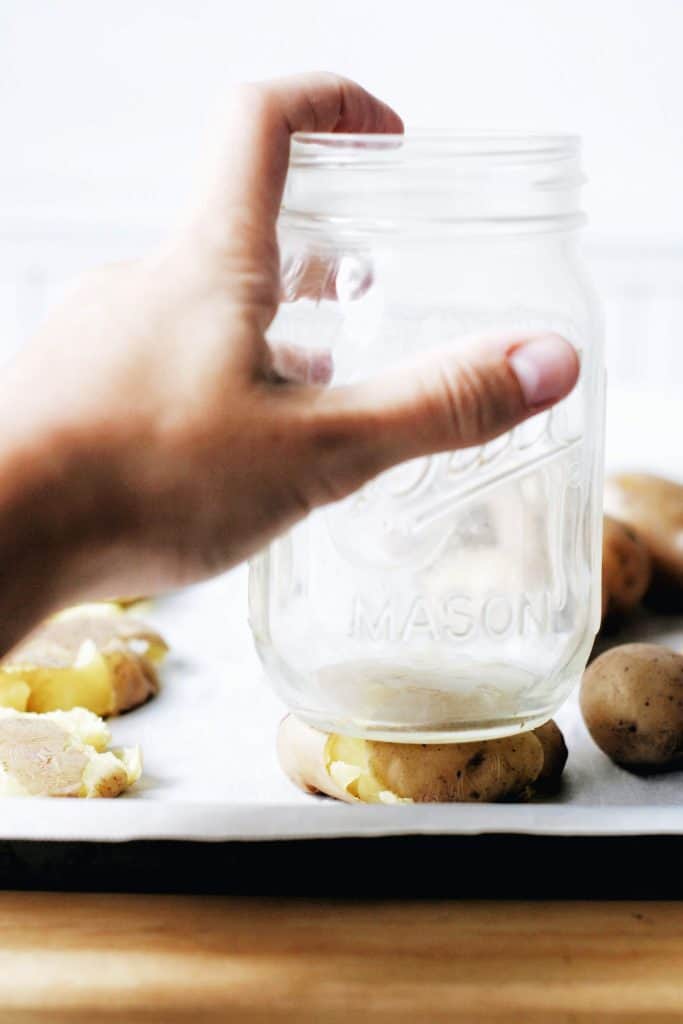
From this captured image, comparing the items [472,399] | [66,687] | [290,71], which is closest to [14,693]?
[66,687]

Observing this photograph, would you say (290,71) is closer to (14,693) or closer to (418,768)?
(14,693)

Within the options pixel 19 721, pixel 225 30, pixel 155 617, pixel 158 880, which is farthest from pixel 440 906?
pixel 225 30

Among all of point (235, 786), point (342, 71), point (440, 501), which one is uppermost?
point (342, 71)

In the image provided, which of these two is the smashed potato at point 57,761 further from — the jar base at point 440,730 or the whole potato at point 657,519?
the whole potato at point 657,519

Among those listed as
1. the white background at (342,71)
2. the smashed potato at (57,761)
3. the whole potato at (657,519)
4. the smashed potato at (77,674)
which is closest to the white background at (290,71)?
the white background at (342,71)

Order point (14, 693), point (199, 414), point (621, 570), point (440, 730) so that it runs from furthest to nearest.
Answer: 1. point (621, 570)
2. point (14, 693)
3. point (440, 730)
4. point (199, 414)

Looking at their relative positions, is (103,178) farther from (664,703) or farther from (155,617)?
(664,703)
